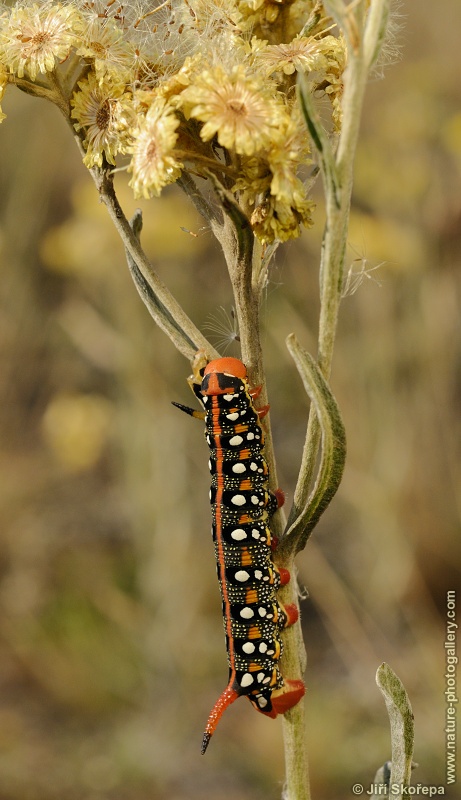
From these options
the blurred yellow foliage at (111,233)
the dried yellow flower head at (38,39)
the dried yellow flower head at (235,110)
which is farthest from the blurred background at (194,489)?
the dried yellow flower head at (235,110)

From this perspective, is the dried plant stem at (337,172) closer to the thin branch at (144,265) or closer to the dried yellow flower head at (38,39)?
the thin branch at (144,265)

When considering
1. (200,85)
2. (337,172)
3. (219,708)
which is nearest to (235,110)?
(200,85)

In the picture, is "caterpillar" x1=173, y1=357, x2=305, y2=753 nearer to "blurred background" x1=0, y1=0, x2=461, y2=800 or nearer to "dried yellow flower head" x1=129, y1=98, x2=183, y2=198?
"dried yellow flower head" x1=129, y1=98, x2=183, y2=198

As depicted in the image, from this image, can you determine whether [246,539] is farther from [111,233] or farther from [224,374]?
[111,233]

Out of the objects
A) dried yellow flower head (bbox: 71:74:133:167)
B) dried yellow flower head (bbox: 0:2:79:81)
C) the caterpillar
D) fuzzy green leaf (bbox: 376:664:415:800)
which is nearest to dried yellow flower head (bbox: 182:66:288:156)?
dried yellow flower head (bbox: 71:74:133:167)

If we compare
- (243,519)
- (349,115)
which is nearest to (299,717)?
(243,519)

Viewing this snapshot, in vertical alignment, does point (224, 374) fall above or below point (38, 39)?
below
